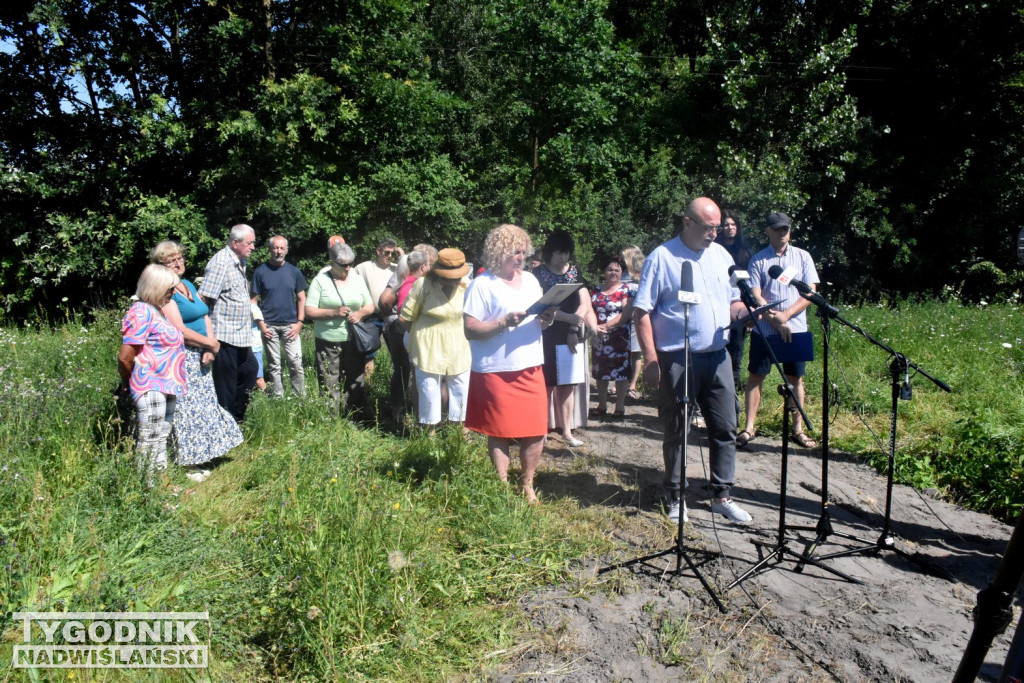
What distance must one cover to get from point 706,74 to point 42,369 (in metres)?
16.0

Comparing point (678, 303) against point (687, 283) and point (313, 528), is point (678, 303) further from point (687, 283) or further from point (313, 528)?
point (313, 528)

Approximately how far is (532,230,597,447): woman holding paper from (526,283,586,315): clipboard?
165cm

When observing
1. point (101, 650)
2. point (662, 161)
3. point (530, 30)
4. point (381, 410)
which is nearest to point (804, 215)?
point (662, 161)

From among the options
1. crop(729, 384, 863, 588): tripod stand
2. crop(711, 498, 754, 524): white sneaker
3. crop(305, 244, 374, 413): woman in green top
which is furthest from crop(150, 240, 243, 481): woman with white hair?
crop(729, 384, 863, 588): tripod stand

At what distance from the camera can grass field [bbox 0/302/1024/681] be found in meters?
3.32

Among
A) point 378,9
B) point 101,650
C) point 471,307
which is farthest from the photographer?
point 378,9

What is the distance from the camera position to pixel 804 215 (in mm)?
16797

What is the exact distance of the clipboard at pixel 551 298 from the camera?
14.5 ft

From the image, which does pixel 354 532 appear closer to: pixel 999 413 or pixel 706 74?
pixel 999 413

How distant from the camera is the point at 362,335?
6.90 m

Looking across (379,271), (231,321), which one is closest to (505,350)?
(231,321)

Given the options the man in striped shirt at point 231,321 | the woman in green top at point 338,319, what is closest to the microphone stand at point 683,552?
the woman in green top at point 338,319

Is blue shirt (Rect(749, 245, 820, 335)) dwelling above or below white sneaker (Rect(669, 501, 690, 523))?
above

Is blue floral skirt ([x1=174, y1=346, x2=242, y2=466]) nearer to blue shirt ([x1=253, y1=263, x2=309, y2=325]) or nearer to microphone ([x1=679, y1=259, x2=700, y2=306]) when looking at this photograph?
blue shirt ([x1=253, y1=263, x2=309, y2=325])
